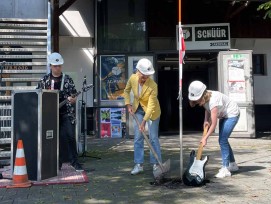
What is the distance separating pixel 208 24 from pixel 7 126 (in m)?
7.93

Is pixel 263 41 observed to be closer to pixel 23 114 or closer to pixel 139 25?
pixel 139 25

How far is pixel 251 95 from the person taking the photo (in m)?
12.5

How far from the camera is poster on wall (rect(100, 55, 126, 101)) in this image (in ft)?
42.4

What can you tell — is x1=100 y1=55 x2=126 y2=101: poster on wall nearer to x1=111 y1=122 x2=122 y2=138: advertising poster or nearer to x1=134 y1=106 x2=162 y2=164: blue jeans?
x1=111 y1=122 x2=122 y2=138: advertising poster

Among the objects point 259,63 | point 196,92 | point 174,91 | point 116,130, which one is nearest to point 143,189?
point 196,92

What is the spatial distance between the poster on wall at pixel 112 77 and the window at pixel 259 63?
212 inches

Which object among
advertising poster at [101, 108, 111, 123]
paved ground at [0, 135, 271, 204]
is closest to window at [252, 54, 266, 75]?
advertising poster at [101, 108, 111, 123]

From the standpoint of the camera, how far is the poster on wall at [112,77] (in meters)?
12.9

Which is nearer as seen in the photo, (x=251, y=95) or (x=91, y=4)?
(x=251, y=95)

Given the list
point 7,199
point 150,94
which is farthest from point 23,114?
point 150,94

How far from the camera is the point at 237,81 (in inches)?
495

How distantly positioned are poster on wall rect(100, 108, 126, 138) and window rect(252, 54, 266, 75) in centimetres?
565

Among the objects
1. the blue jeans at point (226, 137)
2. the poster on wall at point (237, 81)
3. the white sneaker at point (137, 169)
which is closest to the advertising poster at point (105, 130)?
the poster on wall at point (237, 81)

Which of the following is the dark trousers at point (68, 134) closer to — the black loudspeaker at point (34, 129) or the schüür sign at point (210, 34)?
the black loudspeaker at point (34, 129)
